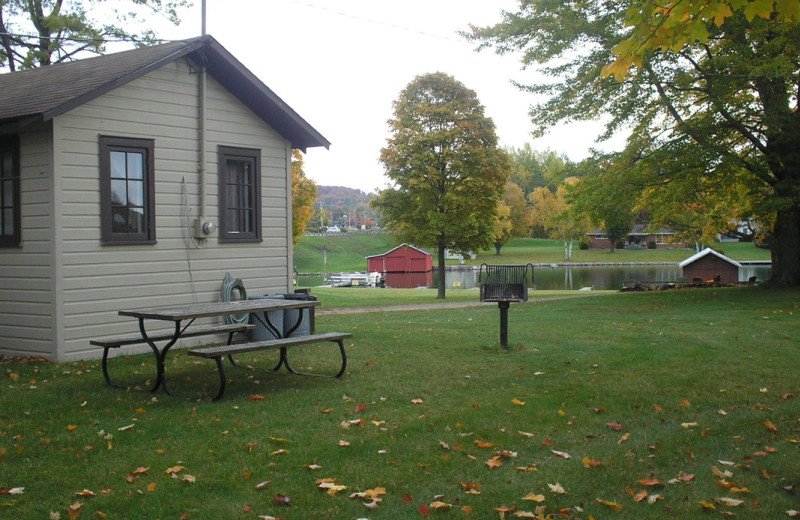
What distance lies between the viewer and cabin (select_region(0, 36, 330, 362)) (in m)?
9.65

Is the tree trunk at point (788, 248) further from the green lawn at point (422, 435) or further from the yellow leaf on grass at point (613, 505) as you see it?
the yellow leaf on grass at point (613, 505)

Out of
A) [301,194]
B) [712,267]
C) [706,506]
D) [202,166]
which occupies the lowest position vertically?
[706,506]

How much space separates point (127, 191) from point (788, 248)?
18.5 meters

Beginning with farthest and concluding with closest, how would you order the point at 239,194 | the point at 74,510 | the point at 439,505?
the point at 239,194, the point at 439,505, the point at 74,510

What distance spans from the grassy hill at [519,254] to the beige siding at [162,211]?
6182 centimetres

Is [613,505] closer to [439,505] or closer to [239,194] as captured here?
[439,505]

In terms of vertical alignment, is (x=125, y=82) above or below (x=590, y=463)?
above

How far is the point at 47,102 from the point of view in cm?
964

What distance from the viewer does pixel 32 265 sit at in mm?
9805

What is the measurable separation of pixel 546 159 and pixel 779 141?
343 ft

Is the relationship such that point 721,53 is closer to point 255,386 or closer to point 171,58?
point 171,58

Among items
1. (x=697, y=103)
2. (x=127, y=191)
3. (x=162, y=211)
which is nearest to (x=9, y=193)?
(x=127, y=191)

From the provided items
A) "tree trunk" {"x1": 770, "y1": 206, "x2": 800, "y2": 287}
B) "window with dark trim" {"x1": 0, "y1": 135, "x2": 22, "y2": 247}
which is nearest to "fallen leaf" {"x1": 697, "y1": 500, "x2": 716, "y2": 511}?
"window with dark trim" {"x1": 0, "y1": 135, "x2": 22, "y2": 247}

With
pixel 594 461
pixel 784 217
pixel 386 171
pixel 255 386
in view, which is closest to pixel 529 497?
pixel 594 461
